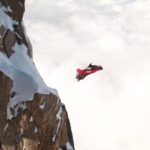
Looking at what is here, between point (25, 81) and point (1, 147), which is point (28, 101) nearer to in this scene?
point (25, 81)

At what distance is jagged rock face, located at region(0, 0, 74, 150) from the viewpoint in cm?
3488

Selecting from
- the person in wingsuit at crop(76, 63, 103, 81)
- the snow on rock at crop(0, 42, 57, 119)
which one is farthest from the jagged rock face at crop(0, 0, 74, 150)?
the person in wingsuit at crop(76, 63, 103, 81)

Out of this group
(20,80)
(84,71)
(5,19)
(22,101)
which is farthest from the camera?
(84,71)

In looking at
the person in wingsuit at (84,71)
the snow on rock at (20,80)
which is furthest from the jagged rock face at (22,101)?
the person in wingsuit at (84,71)

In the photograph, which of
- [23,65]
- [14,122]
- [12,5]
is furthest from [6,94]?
[12,5]

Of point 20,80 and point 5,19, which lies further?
point 5,19

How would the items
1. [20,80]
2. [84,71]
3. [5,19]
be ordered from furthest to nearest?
[84,71] < [5,19] < [20,80]

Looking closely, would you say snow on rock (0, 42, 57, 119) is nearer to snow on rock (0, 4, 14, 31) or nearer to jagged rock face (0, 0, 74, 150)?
jagged rock face (0, 0, 74, 150)

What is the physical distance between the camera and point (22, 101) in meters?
36.8

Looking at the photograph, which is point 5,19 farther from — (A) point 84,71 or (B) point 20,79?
(A) point 84,71

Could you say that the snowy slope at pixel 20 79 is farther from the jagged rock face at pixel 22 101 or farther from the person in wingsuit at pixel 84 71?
the person in wingsuit at pixel 84 71

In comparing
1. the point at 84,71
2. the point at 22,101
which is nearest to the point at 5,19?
the point at 22,101

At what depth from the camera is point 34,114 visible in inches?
1487

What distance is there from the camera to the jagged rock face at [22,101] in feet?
114
